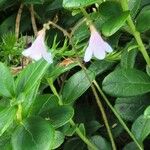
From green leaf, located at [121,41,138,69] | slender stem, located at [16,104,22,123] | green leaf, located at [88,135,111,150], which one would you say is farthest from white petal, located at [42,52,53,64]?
green leaf, located at [88,135,111,150]

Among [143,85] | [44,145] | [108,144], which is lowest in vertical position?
[108,144]

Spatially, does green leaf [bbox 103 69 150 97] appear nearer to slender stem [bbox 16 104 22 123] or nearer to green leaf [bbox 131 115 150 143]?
green leaf [bbox 131 115 150 143]

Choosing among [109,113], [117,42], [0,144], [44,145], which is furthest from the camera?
[109,113]

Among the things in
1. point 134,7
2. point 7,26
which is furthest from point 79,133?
point 7,26

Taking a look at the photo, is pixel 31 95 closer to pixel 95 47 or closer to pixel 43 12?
pixel 95 47

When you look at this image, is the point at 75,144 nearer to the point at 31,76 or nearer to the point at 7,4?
the point at 31,76

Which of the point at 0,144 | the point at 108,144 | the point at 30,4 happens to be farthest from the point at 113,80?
the point at 30,4

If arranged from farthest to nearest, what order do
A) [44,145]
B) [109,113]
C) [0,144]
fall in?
[109,113] < [0,144] < [44,145]
